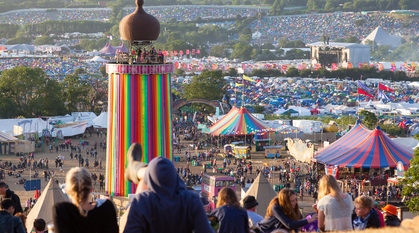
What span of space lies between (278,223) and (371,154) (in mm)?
19912

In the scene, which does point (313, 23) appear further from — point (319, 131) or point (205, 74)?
point (319, 131)

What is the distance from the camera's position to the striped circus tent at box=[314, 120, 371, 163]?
27.0 metres

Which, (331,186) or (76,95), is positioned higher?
(76,95)

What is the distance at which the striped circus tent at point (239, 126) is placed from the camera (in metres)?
35.6

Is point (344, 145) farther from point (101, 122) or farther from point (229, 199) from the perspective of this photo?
point (229, 199)

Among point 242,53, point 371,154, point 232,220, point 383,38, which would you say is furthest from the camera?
point 383,38

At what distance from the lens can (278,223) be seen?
7027 millimetres

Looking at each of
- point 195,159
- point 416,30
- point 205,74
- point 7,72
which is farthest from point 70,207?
point 416,30

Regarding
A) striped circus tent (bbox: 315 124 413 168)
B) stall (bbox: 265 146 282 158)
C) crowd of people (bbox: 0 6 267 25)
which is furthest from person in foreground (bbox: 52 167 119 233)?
crowd of people (bbox: 0 6 267 25)

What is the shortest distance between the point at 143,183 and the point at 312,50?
317 feet

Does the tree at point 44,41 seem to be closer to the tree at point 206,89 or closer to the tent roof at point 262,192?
the tree at point 206,89

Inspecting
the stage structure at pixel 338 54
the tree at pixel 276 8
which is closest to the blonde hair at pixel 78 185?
the stage structure at pixel 338 54

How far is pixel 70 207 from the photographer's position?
5.10 m

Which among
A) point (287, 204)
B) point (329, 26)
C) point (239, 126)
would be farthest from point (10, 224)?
point (329, 26)
